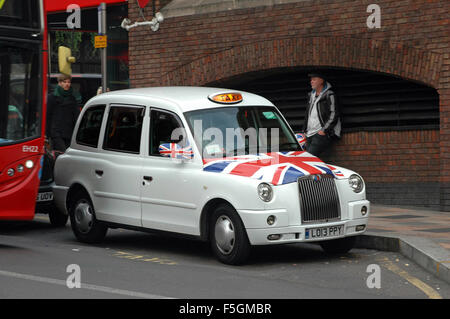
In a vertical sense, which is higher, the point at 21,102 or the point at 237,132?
the point at 21,102

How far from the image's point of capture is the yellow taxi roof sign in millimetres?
10289

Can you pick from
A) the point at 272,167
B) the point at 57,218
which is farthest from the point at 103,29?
the point at 272,167

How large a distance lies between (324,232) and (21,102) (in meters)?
4.16

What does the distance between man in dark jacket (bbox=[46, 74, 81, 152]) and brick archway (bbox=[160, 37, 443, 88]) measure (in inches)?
122

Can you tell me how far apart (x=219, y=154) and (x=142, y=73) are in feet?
28.1

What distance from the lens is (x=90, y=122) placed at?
450 inches

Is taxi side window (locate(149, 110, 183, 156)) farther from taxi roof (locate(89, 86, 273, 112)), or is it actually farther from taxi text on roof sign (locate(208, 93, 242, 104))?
taxi text on roof sign (locate(208, 93, 242, 104))

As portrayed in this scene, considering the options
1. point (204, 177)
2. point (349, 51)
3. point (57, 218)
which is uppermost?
point (349, 51)

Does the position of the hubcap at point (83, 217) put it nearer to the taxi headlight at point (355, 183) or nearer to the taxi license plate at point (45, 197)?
the taxi license plate at point (45, 197)

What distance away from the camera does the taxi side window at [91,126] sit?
11227mm

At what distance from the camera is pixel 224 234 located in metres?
9.27

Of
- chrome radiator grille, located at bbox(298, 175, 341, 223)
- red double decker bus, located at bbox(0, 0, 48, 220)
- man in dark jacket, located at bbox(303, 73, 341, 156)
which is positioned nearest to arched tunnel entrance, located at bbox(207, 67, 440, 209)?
man in dark jacket, located at bbox(303, 73, 341, 156)

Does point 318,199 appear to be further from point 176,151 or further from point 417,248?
point 176,151
